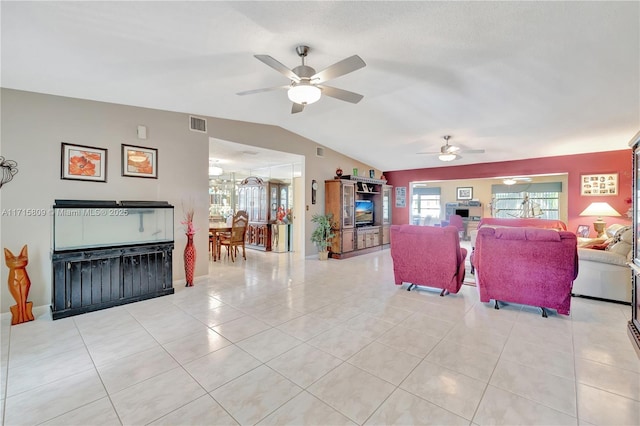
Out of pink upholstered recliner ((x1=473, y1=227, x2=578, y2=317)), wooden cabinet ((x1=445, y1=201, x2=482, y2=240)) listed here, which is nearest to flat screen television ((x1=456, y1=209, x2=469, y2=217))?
wooden cabinet ((x1=445, y1=201, x2=482, y2=240))

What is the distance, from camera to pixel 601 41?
242cm

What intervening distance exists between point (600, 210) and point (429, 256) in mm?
4225

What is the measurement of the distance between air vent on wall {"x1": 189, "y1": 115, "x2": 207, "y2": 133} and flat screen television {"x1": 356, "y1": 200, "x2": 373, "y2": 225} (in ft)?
14.2

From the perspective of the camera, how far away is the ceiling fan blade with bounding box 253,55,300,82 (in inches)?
85.9

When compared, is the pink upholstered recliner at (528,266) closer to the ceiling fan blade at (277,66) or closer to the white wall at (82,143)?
the ceiling fan blade at (277,66)

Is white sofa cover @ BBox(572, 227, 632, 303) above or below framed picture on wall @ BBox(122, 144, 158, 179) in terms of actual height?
below

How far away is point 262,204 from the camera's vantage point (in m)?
7.68

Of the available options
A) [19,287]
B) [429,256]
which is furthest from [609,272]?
[19,287]

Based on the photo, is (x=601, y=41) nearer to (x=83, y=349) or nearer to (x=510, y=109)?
(x=510, y=109)

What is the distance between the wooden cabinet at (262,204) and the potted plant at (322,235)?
64.5 inches

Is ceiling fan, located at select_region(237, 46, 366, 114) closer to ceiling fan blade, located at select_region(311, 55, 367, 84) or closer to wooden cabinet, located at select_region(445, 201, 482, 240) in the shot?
ceiling fan blade, located at select_region(311, 55, 367, 84)

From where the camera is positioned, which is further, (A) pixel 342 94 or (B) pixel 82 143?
(B) pixel 82 143

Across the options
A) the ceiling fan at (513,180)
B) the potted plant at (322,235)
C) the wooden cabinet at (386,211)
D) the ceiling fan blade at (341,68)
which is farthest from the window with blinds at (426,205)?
the ceiling fan blade at (341,68)

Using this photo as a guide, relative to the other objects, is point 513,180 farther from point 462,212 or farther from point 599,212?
point 599,212
